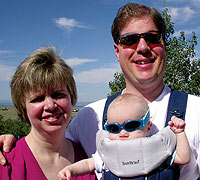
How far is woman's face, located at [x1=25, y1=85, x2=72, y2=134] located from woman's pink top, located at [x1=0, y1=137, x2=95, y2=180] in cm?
32

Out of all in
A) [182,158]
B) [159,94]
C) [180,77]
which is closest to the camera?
[182,158]

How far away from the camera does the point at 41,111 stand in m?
2.74

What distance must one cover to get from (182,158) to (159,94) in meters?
0.95

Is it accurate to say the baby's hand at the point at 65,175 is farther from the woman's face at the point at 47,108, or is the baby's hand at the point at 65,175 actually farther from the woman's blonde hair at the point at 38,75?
the woman's blonde hair at the point at 38,75

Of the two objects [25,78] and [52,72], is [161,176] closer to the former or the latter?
[52,72]

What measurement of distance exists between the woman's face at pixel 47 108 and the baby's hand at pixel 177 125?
4.20 ft

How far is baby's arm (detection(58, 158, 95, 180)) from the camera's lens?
2468 mm

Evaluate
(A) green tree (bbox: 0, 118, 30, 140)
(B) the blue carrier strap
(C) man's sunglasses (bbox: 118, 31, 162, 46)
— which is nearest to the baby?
(B) the blue carrier strap

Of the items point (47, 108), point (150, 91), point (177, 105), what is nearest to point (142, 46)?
point (150, 91)

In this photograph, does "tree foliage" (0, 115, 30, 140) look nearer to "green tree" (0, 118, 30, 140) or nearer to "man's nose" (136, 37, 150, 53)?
"green tree" (0, 118, 30, 140)

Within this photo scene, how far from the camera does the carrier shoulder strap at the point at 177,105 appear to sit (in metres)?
2.57

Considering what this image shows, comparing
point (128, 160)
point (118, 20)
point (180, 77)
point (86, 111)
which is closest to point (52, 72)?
point (86, 111)

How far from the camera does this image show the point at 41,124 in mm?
2789

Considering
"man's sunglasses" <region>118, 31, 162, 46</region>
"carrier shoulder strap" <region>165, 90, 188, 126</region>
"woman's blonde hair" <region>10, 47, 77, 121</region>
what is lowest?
"carrier shoulder strap" <region>165, 90, 188, 126</region>
